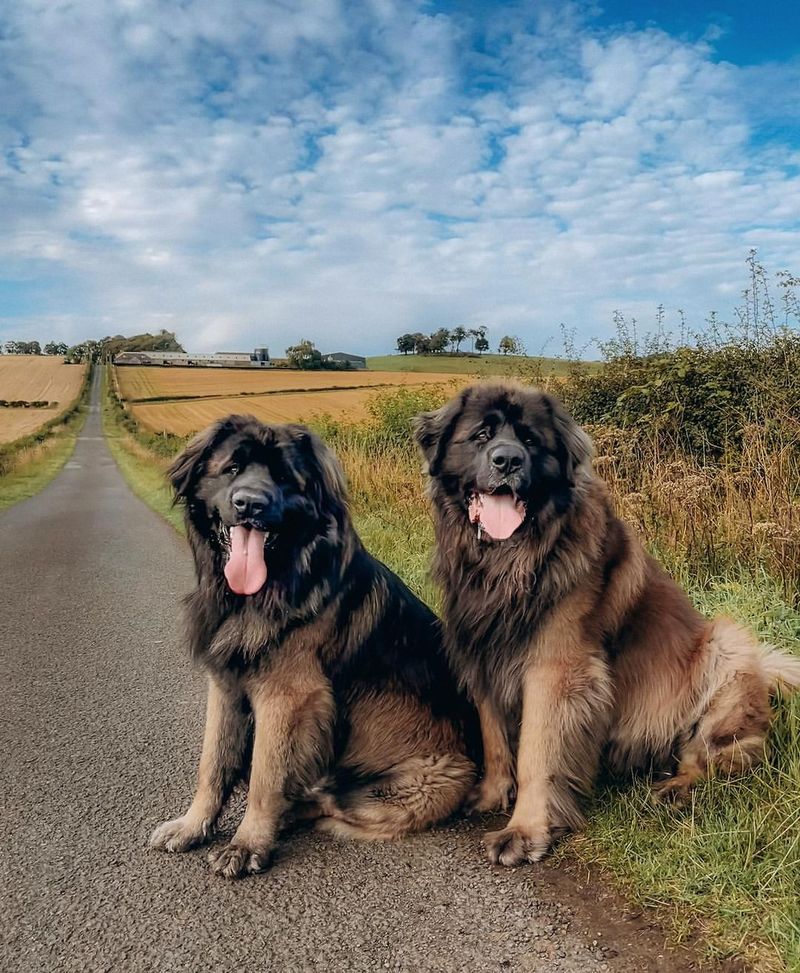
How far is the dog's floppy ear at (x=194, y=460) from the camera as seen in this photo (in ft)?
10.5

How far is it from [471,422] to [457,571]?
2.32ft

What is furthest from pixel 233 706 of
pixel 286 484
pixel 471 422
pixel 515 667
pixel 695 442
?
pixel 695 442

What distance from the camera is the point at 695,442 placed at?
9.31m

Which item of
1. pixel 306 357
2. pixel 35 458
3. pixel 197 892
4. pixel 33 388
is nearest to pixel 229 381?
pixel 306 357

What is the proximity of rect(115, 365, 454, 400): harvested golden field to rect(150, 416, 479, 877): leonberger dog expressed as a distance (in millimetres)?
35253

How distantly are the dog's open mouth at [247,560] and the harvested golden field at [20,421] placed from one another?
46512mm

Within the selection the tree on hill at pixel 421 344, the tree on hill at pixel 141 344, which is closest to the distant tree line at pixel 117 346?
the tree on hill at pixel 141 344

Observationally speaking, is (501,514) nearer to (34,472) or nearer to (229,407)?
(34,472)

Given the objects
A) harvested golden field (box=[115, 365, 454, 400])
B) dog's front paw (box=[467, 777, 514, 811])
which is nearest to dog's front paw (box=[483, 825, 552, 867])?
dog's front paw (box=[467, 777, 514, 811])

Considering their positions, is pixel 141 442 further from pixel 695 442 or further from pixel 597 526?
pixel 597 526

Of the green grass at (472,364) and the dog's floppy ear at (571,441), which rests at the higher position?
the green grass at (472,364)

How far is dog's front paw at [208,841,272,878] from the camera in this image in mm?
2887

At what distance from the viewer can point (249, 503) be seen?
2.98 m

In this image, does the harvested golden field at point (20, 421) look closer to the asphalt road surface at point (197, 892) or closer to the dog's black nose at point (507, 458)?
the asphalt road surface at point (197, 892)
